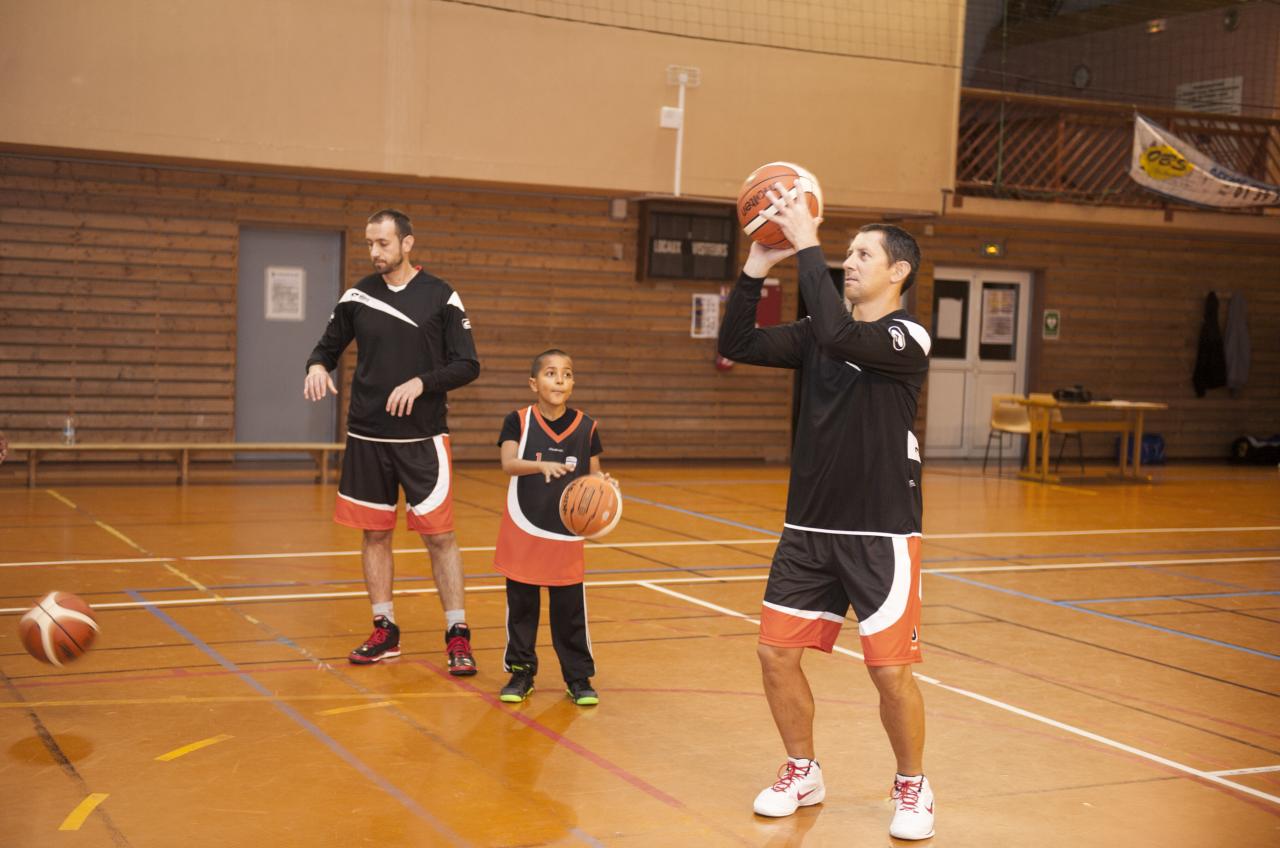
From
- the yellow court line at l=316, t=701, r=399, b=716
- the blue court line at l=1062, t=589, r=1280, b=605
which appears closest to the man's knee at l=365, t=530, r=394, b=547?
the yellow court line at l=316, t=701, r=399, b=716

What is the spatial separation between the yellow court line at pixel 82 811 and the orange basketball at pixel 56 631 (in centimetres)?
125

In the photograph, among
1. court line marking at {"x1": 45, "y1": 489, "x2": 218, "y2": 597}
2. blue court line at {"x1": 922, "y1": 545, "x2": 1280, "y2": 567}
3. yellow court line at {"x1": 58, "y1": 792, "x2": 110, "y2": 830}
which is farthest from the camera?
blue court line at {"x1": 922, "y1": 545, "x2": 1280, "y2": 567}

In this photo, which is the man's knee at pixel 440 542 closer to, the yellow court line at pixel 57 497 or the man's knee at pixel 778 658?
the man's knee at pixel 778 658

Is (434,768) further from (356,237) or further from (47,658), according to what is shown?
(356,237)

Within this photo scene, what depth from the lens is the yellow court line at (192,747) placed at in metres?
4.78

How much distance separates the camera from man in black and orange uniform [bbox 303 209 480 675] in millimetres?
6227

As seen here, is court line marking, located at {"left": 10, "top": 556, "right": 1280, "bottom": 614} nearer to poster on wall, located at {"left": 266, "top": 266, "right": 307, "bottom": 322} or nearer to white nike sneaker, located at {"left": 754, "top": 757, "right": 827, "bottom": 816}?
white nike sneaker, located at {"left": 754, "top": 757, "right": 827, "bottom": 816}

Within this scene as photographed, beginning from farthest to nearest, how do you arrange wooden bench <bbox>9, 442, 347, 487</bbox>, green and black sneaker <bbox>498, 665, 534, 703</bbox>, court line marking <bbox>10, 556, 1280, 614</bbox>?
wooden bench <bbox>9, 442, 347, 487</bbox>, court line marking <bbox>10, 556, 1280, 614</bbox>, green and black sneaker <bbox>498, 665, 534, 703</bbox>

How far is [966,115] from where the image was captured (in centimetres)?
1750

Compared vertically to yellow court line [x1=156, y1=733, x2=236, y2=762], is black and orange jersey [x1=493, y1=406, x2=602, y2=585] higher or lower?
higher

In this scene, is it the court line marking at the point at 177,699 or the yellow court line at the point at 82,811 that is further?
the court line marking at the point at 177,699

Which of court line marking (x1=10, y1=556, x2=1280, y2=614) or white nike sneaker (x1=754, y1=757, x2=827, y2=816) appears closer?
white nike sneaker (x1=754, y1=757, x2=827, y2=816)

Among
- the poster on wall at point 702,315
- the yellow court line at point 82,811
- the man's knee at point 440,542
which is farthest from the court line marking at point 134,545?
the poster on wall at point 702,315

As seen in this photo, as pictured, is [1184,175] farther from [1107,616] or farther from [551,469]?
[551,469]
